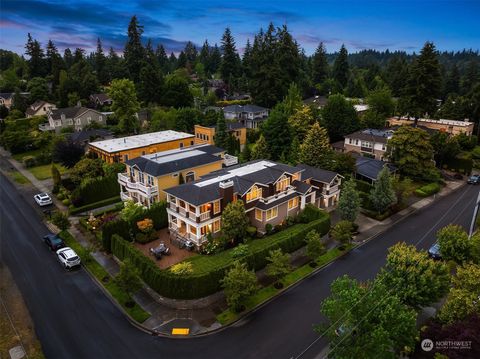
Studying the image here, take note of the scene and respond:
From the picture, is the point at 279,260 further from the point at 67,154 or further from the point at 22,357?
the point at 67,154

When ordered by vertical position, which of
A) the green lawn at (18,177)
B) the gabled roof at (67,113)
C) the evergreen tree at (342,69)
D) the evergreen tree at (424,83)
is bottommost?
the green lawn at (18,177)

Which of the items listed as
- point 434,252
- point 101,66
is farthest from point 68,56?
point 434,252

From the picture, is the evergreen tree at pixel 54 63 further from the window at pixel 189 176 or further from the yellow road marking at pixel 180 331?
the yellow road marking at pixel 180 331

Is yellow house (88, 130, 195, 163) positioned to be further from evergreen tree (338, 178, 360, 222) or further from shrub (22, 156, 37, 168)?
evergreen tree (338, 178, 360, 222)

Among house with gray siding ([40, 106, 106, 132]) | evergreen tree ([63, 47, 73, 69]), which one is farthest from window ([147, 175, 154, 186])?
evergreen tree ([63, 47, 73, 69])

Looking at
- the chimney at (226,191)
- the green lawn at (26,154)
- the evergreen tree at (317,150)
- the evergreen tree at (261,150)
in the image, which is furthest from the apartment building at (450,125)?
the green lawn at (26,154)

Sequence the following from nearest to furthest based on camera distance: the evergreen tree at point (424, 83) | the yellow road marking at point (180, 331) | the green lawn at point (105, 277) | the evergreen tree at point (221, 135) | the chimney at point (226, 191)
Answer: the yellow road marking at point (180, 331)
the green lawn at point (105, 277)
the chimney at point (226, 191)
the evergreen tree at point (424, 83)
the evergreen tree at point (221, 135)

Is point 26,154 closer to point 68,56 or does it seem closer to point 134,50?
point 134,50

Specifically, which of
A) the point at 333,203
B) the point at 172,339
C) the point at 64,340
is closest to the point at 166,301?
the point at 172,339
